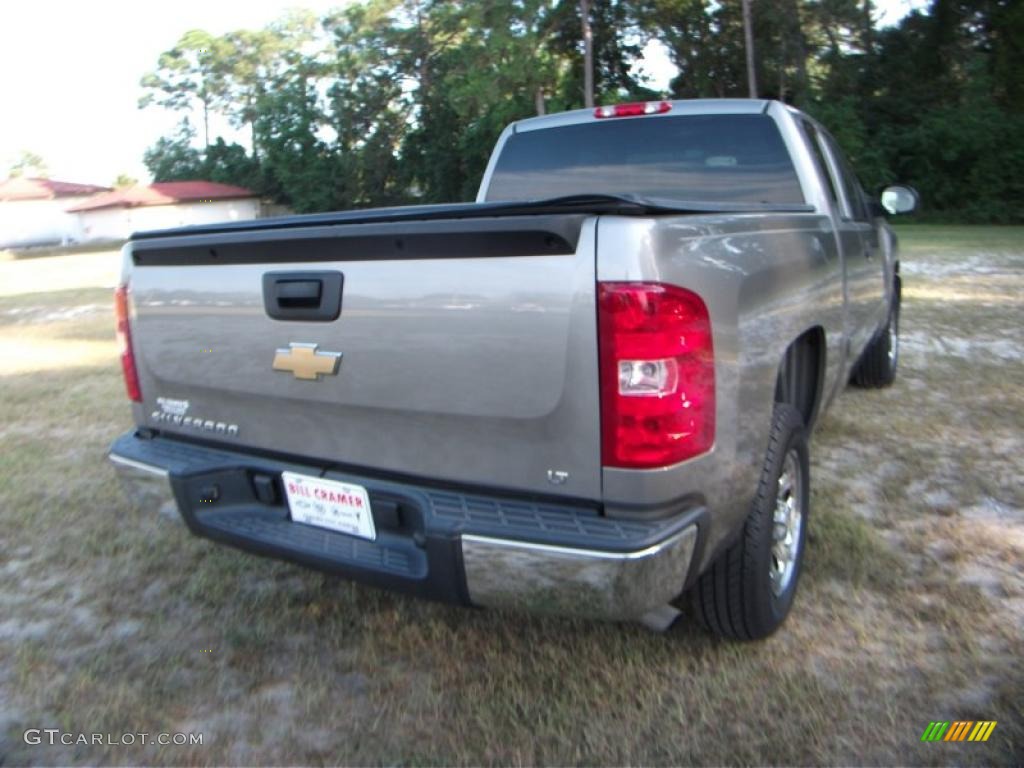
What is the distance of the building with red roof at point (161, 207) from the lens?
2041 inches

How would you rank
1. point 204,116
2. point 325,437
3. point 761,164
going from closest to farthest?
point 325,437 < point 761,164 < point 204,116

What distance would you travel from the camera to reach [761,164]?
3773 mm

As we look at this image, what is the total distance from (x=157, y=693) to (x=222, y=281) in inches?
50.7

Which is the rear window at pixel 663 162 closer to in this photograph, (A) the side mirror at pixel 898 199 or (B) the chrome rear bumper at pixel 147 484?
(A) the side mirror at pixel 898 199

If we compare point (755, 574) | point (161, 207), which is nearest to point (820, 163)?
point (755, 574)

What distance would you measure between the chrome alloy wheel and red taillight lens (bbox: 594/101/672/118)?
6.12ft

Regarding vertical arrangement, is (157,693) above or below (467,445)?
below

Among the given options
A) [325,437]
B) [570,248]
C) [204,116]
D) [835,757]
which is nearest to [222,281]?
[325,437]

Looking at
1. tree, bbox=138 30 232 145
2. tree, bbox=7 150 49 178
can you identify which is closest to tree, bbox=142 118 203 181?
tree, bbox=138 30 232 145

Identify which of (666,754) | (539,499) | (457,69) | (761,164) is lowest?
(666,754)

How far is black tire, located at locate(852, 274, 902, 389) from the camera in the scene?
580 cm

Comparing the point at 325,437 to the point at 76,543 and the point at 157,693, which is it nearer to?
the point at 157,693

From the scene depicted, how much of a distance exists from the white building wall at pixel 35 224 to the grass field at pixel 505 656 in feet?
199

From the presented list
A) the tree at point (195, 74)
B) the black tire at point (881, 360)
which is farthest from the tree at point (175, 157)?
the black tire at point (881, 360)
